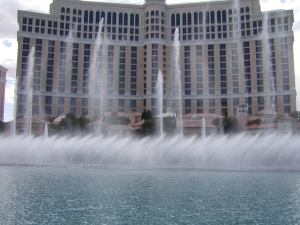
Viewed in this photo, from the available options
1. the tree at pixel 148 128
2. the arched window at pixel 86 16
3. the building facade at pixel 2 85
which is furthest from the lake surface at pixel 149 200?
the building facade at pixel 2 85

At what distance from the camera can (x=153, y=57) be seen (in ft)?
403

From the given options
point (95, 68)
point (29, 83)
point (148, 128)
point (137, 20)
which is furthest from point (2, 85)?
point (148, 128)

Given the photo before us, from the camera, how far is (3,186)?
930 inches

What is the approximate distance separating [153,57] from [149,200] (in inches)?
4202

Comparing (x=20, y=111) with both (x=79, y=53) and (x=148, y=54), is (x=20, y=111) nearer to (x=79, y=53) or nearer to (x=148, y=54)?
(x=79, y=53)

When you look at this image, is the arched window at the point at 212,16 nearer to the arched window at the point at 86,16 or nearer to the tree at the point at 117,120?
the arched window at the point at 86,16

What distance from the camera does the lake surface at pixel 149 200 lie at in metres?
15.3

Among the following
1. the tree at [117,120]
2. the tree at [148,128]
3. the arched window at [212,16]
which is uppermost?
the arched window at [212,16]

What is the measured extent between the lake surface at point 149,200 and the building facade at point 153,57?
9296 cm

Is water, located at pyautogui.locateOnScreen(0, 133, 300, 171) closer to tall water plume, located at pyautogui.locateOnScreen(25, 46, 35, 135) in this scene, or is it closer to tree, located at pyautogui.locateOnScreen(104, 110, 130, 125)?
tree, located at pyautogui.locateOnScreen(104, 110, 130, 125)

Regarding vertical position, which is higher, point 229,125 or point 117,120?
point 117,120

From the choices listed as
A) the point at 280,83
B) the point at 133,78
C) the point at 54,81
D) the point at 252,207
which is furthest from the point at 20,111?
the point at 252,207

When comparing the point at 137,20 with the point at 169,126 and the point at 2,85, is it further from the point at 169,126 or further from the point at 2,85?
the point at 169,126

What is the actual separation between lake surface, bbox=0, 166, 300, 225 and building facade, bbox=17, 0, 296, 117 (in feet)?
305
